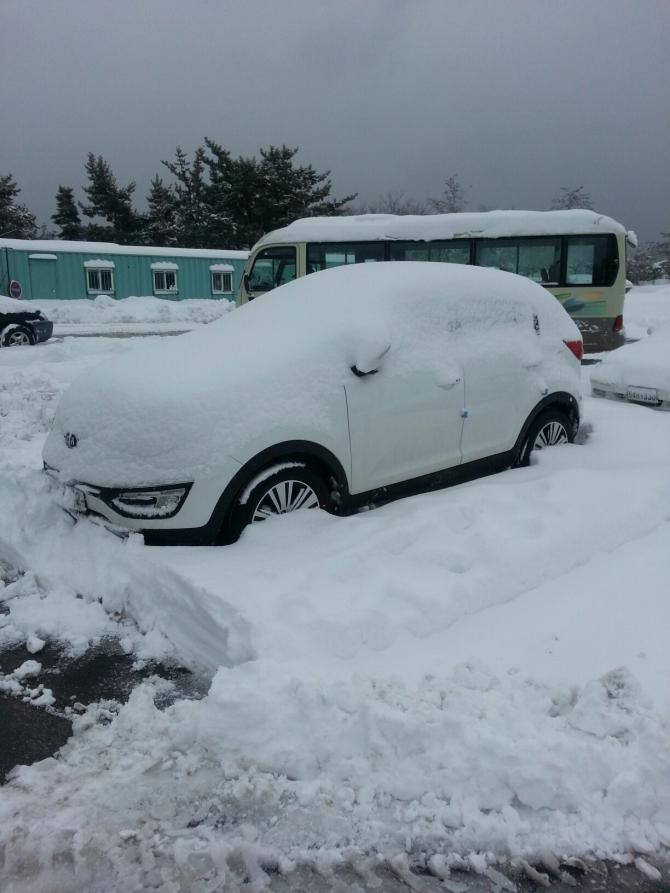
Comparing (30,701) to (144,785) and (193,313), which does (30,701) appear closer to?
(144,785)

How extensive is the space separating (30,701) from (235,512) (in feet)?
4.52

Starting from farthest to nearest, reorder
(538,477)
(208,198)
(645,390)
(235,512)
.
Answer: (208,198)
(645,390)
(538,477)
(235,512)

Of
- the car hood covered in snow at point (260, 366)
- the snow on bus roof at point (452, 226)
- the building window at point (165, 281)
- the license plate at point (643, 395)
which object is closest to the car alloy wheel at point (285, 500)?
the car hood covered in snow at point (260, 366)

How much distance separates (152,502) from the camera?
3.73 meters

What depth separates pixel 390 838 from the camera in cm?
221

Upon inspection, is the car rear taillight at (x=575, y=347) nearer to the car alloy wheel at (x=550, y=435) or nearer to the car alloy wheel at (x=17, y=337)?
the car alloy wheel at (x=550, y=435)

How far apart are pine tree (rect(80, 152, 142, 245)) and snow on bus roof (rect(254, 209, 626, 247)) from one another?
104ft

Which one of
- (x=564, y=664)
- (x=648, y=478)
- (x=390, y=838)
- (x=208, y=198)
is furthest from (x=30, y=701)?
(x=208, y=198)

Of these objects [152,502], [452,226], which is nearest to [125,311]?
[452,226]

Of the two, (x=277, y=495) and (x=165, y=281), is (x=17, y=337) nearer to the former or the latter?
(x=165, y=281)

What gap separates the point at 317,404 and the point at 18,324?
585 inches

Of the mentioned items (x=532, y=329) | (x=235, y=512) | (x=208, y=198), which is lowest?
(x=235, y=512)

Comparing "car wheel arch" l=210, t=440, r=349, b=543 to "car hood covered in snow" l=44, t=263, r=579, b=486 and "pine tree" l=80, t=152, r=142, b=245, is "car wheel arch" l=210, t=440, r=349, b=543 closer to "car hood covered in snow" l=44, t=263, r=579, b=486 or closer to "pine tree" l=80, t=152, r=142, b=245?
"car hood covered in snow" l=44, t=263, r=579, b=486

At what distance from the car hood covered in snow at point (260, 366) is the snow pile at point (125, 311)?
2088cm
